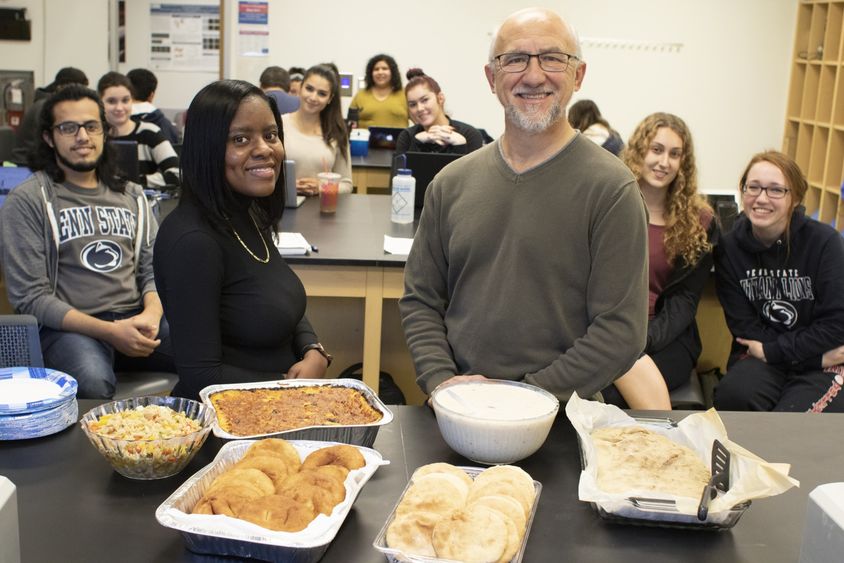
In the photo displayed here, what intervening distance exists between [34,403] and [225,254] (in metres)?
0.52

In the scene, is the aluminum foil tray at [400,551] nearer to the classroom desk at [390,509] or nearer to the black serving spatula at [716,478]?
the classroom desk at [390,509]

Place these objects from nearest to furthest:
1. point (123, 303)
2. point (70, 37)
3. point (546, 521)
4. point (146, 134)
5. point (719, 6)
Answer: point (546, 521) → point (123, 303) → point (146, 134) → point (70, 37) → point (719, 6)

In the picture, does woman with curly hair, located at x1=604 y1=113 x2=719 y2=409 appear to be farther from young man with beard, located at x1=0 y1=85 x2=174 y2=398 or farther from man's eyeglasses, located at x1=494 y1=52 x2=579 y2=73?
young man with beard, located at x1=0 y1=85 x2=174 y2=398

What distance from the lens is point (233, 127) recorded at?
74.4 inches

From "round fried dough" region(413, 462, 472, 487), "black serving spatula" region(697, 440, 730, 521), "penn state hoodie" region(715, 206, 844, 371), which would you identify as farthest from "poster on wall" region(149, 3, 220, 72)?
"black serving spatula" region(697, 440, 730, 521)

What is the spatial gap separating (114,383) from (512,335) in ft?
4.31

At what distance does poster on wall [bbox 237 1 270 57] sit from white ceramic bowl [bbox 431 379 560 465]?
6564 mm

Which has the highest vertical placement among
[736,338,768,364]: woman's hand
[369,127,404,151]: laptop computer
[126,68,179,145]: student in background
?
[126,68,179,145]: student in background

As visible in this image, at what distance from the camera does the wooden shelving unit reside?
673 cm

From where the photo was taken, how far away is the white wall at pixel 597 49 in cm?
757

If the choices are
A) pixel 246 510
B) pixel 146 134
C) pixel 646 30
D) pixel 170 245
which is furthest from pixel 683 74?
pixel 246 510

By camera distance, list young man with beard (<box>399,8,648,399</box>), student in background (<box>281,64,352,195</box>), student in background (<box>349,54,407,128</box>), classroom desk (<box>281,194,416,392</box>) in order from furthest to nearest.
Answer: student in background (<box>349,54,407,128</box>) → student in background (<box>281,64,352,195</box>) → classroom desk (<box>281,194,416,392</box>) → young man with beard (<box>399,8,648,399</box>)

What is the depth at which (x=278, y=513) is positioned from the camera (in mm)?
1182

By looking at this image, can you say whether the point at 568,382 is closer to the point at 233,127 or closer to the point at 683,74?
the point at 233,127
